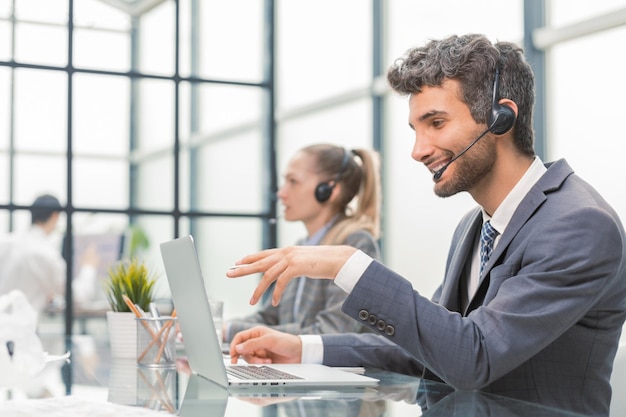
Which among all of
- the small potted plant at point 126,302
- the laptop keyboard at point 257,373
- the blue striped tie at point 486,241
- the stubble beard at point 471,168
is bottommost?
the laptop keyboard at point 257,373

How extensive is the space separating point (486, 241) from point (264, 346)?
1.69ft

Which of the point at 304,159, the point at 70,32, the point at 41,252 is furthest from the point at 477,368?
the point at 70,32

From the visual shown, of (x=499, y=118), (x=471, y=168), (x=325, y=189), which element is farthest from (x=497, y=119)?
(x=325, y=189)

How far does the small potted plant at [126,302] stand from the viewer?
2.05 metres

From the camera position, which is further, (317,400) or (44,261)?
(44,261)

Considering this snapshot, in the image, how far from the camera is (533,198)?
1632 millimetres

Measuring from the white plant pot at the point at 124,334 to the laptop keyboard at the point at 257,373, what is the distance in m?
0.42

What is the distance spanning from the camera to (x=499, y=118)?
1672 mm

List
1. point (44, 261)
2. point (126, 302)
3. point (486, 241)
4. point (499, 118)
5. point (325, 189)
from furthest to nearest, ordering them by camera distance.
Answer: point (44, 261) → point (325, 189) → point (126, 302) → point (486, 241) → point (499, 118)

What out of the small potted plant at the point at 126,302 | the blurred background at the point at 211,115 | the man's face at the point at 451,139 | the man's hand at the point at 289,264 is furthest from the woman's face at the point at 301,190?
the man's hand at the point at 289,264

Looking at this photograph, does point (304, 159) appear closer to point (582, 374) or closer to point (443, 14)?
point (443, 14)

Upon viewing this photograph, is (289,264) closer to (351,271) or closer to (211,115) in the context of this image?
(351,271)

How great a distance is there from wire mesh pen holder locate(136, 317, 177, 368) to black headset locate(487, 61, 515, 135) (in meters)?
0.79

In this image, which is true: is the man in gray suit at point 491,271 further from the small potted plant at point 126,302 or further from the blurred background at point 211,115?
the blurred background at point 211,115
